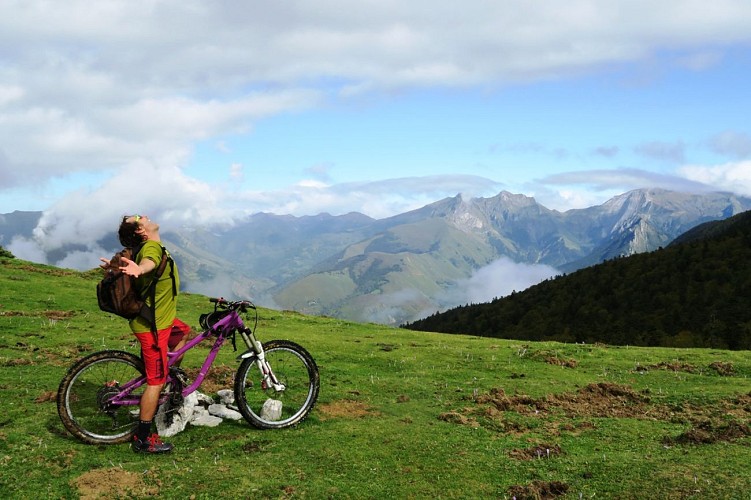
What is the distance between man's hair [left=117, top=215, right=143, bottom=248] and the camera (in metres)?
9.56

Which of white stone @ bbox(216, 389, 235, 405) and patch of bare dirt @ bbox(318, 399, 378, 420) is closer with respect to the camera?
white stone @ bbox(216, 389, 235, 405)

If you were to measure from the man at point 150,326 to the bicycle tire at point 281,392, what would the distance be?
1.70 m

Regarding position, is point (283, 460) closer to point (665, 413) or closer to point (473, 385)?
point (473, 385)

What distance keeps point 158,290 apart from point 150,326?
72cm

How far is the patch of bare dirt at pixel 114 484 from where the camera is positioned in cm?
776

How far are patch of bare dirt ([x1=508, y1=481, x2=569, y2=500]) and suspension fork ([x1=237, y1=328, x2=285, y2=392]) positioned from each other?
5.54m

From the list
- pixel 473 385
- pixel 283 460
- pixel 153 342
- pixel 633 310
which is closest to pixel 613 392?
pixel 473 385

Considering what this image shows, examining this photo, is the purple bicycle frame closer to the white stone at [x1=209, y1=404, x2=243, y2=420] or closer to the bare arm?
the white stone at [x1=209, y1=404, x2=243, y2=420]

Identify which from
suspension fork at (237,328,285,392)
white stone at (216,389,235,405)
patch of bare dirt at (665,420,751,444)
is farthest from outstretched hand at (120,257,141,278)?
patch of bare dirt at (665,420,751,444)

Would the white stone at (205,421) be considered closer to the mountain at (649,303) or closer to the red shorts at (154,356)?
the red shorts at (154,356)

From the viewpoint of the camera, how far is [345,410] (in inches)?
506

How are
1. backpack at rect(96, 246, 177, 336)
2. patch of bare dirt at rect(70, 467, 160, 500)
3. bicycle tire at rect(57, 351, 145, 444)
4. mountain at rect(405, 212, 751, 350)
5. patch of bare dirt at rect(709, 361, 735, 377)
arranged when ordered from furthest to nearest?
mountain at rect(405, 212, 751, 350) → patch of bare dirt at rect(709, 361, 735, 377) → bicycle tire at rect(57, 351, 145, 444) → backpack at rect(96, 246, 177, 336) → patch of bare dirt at rect(70, 467, 160, 500)

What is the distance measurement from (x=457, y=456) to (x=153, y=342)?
21.3ft

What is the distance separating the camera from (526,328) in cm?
15825
